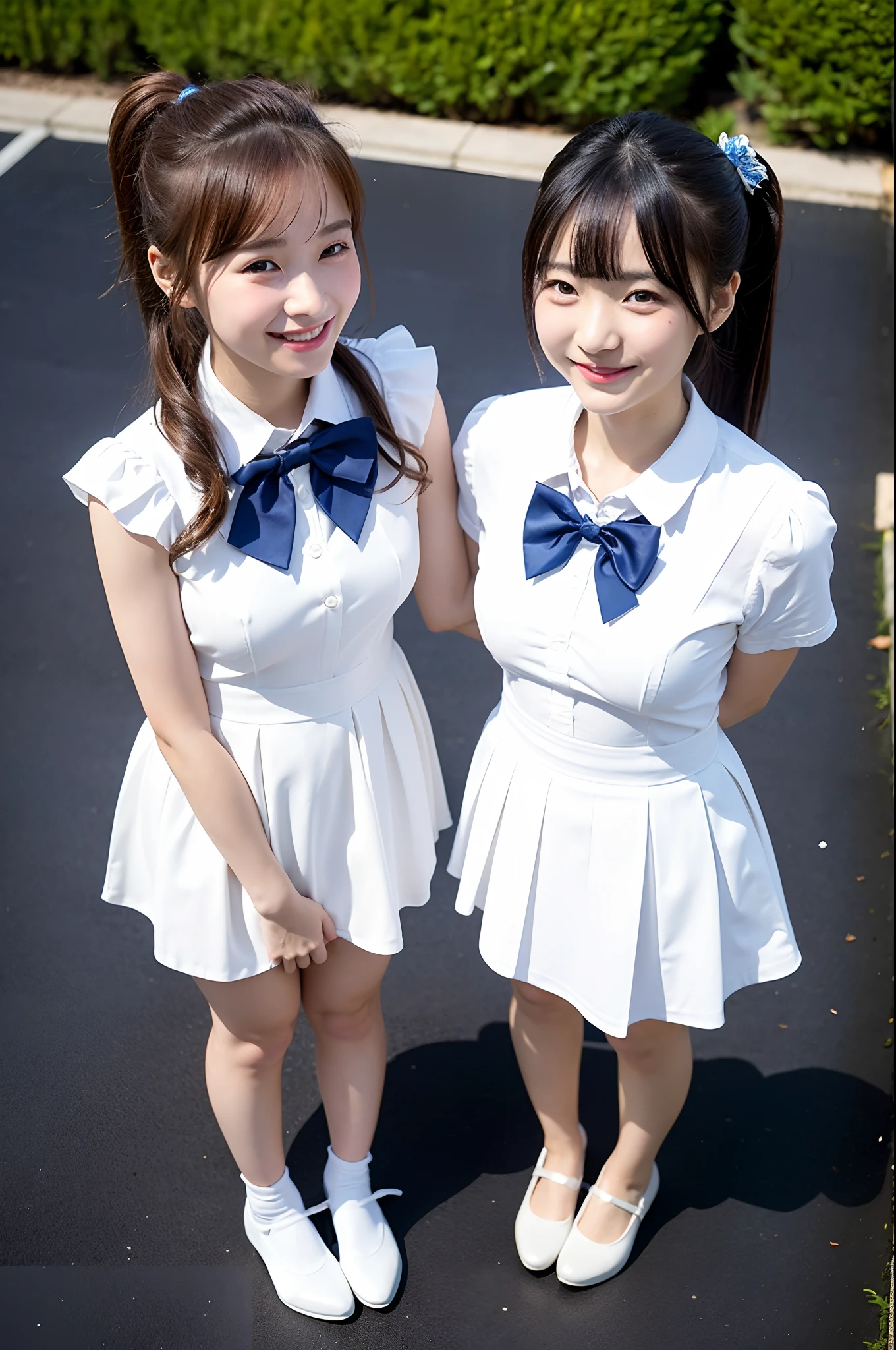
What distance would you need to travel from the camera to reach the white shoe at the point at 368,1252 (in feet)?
8.29

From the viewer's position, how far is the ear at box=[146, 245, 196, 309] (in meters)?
1.90

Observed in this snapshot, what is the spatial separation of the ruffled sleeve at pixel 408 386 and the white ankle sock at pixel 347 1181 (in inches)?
57.0

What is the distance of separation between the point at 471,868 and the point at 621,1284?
953 mm

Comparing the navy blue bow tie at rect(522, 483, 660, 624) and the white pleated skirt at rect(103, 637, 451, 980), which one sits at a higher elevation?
the navy blue bow tie at rect(522, 483, 660, 624)

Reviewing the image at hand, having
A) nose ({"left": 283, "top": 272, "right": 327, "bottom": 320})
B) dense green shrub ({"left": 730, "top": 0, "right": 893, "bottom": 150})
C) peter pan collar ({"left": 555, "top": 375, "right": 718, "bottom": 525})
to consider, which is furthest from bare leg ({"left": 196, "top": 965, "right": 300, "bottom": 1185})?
dense green shrub ({"left": 730, "top": 0, "right": 893, "bottom": 150})

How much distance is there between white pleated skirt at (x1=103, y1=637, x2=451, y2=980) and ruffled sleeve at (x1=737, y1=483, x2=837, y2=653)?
25.2 inches

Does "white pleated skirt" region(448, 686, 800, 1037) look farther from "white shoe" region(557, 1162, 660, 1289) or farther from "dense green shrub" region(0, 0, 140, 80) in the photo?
"dense green shrub" region(0, 0, 140, 80)

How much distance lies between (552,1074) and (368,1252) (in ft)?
1.66

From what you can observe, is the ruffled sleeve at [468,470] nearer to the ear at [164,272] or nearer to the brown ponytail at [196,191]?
the brown ponytail at [196,191]

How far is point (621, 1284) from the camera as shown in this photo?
2.61 metres

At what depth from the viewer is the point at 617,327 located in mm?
1834

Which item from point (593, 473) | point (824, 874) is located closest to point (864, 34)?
point (824, 874)

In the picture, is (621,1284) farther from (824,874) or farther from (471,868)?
(824,874)

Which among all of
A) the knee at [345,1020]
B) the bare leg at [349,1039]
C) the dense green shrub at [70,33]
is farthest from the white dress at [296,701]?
the dense green shrub at [70,33]
